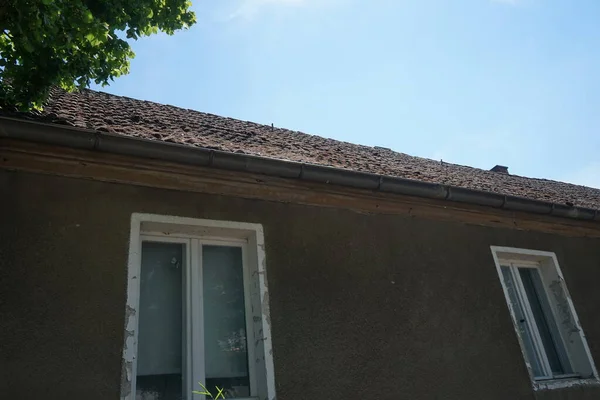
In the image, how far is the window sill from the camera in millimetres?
4855

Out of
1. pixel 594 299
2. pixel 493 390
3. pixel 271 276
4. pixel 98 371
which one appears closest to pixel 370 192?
pixel 271 276

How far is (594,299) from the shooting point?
586 cm

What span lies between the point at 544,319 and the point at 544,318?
0.5 inches

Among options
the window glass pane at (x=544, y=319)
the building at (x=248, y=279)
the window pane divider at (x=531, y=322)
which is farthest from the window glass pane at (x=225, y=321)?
the window glass pane at (x=544, y=319)

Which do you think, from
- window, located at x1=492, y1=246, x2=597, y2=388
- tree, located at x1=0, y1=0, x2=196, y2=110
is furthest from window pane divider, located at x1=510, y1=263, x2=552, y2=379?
tree, located at x1=0, y1=0, x2=196, y2=110

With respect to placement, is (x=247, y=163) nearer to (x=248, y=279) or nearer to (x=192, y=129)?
(x=248, y=279)

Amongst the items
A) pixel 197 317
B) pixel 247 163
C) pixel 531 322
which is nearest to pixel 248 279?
pixel 197 317

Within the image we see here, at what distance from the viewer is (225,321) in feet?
12.4

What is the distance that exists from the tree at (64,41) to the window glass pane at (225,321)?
72.7 inches

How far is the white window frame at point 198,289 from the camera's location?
3.37m

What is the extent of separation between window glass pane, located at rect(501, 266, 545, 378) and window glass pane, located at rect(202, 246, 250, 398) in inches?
124

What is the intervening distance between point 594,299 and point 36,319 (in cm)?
609

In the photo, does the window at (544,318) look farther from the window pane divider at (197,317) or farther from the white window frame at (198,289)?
the window pane divider at (197,317)

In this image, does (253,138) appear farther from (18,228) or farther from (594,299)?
(594,299)
